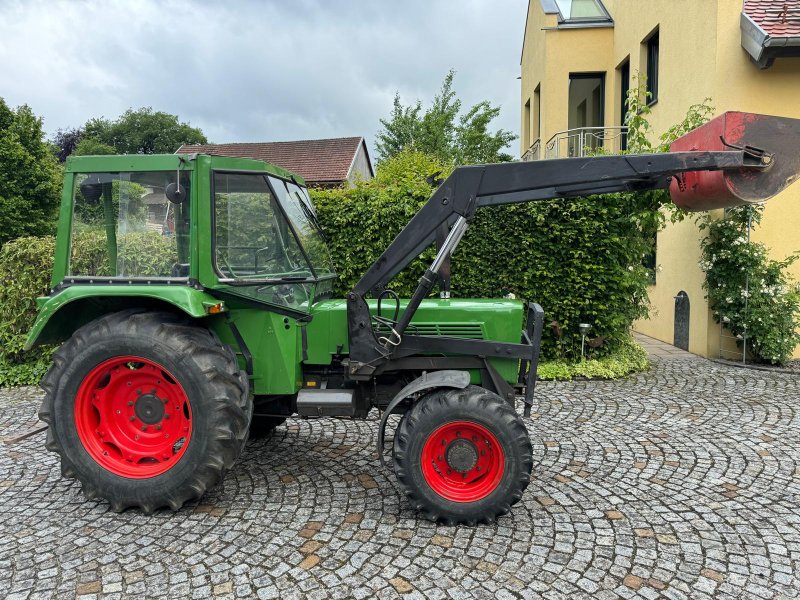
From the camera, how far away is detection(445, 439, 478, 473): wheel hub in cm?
302

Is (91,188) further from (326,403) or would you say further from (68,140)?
(68,140)

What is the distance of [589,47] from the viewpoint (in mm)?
12594

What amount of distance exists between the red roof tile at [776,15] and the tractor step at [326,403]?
7.14 metres

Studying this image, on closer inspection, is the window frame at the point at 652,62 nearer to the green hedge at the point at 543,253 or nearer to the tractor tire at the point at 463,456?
the green hedge at the point at 543,253

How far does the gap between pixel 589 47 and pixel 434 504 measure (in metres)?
12.8

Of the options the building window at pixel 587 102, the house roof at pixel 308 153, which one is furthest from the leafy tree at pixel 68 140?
the building window at pixel 587 102

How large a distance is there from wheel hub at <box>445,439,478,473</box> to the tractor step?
2.43ft

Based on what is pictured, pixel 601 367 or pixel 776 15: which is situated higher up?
pixel 776 15

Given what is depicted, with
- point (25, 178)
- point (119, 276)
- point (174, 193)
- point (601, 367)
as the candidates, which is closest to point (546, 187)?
point (174, 193)

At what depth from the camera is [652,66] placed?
34.1ft

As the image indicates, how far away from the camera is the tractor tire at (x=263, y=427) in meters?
4.26

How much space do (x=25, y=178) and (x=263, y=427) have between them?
62.8 feet

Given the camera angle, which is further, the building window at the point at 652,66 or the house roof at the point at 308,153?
the house roof at the point at 308,153

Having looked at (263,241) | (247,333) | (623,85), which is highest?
(623,85)
